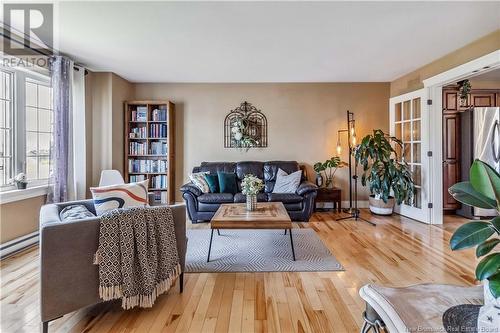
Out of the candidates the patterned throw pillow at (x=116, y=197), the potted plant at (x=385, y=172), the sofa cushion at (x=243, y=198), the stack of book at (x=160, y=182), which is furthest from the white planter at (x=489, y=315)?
the stack of book at (x=160, y=182)

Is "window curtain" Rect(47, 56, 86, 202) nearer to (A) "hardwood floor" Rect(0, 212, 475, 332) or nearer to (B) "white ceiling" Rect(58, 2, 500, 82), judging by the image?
(B) "white ceiling" Rect(58, 2, 500, 82)

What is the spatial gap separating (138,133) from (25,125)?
204 centimetres

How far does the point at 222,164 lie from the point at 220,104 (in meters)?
1.26

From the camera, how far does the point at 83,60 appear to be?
4324mm

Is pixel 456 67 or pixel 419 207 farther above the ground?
pixel 456 67

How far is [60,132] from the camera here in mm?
3951

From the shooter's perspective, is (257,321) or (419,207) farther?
(419,207)

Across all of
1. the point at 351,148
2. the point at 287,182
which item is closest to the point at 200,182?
the point at 287,182

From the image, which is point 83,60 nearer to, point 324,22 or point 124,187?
point 124,187

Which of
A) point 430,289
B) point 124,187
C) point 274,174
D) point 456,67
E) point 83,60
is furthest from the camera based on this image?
point 274,174

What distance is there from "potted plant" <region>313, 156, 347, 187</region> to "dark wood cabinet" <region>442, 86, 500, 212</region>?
5.75 feet

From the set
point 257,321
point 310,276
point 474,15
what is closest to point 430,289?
point 257,321

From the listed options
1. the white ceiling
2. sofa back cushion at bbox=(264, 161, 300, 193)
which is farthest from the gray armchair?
sofa back cushion at bbox=(264, 161, 300, 193)

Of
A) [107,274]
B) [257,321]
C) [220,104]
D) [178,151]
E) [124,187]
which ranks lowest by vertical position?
[257,321]
